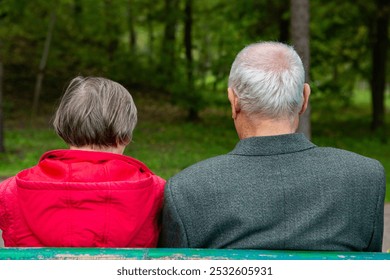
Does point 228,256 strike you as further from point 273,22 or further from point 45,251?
point 273,22

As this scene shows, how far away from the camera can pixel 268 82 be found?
262cm

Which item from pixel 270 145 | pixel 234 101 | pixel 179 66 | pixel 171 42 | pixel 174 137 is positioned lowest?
pixel 174 137

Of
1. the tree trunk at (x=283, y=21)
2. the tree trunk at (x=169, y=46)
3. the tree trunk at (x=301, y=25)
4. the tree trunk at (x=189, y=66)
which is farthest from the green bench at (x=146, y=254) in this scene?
the tree trunk at (x=169, y=46)

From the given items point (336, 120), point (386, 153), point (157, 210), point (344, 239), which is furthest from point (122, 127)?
point (336, 120)

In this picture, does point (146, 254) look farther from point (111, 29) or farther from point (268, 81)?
point (111, 29)

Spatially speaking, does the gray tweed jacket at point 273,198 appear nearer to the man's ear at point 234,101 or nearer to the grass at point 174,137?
the man's ear at point 234,101

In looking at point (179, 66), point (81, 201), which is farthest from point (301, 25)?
point (179, 66)

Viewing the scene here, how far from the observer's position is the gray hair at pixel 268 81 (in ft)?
8.60

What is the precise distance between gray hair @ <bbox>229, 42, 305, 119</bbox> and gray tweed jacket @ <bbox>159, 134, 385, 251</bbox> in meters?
0.10

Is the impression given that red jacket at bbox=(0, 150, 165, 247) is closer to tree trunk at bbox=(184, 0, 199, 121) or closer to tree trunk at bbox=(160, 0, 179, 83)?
tree trunk at bbox=(184, 0, 199, 121)

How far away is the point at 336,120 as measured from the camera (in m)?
24.6

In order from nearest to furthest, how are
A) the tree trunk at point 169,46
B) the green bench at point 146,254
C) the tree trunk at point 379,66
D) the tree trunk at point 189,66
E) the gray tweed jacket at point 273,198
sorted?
Result: the green bench at point 146,254
the gray tweed jacket at point 273,198
the tree trunk at point 379,66
the tree trunk at point 189,66
the tree trunk at point 169,46

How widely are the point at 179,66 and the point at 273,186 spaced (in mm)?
21381

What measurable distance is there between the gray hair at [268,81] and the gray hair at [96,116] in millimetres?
391
